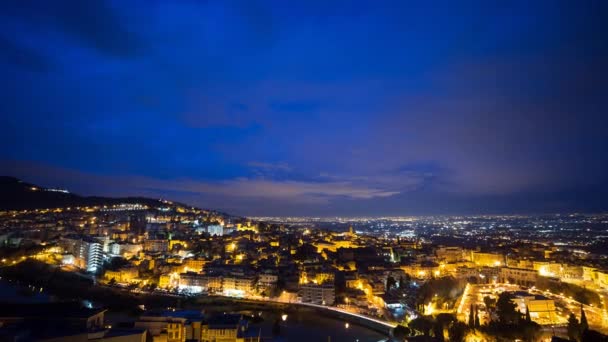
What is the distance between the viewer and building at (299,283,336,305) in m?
16.4

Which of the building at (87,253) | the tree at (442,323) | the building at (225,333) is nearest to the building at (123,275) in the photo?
the building at (87,253)

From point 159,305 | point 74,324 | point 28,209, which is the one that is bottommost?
point 159,305

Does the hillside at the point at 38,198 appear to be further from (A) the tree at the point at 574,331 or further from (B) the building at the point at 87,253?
(A) the tree at the point at 574,331

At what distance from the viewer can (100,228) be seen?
32.2m

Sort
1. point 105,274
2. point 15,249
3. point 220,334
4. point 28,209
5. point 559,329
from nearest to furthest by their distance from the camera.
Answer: point 220,334, point 559,329, point 105,274, point 15,249, point 28,209

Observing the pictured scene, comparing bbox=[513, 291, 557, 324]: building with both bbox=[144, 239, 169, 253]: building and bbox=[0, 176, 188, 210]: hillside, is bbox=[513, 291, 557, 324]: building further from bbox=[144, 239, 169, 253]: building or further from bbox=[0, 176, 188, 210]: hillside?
bbox=[0, 176, 188, 210]: hillside

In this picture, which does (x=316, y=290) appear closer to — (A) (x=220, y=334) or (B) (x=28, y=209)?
(A) (x=220, y=334)

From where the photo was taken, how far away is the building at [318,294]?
53.9 feet

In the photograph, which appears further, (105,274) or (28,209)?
(28,209)

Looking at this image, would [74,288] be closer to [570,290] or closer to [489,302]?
[489,302]

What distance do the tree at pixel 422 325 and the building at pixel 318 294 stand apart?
4668mm

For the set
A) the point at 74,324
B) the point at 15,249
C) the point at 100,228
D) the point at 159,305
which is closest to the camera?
the point at 74,324

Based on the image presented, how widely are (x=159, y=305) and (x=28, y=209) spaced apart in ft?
117

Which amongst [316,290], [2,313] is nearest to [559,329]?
[316,290]
